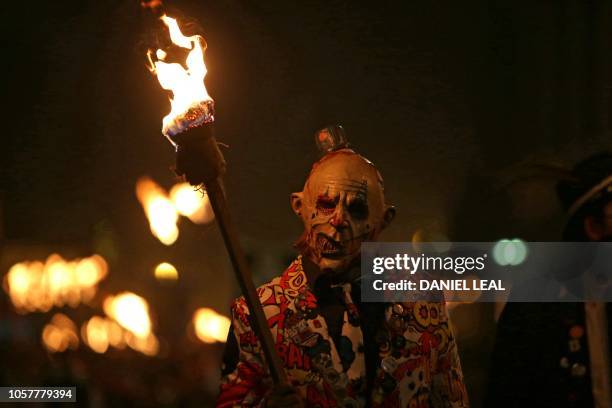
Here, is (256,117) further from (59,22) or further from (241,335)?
(241,335)

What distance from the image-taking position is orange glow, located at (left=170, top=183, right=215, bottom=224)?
3865 mm

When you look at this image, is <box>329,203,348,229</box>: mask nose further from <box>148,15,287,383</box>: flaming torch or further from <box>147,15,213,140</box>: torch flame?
<box>147,15,213,140</box>: torch flame

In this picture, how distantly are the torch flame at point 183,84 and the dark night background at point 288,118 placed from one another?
92cm

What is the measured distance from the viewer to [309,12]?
3818mm

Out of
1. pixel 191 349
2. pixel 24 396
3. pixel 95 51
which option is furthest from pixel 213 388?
pixel 95 51

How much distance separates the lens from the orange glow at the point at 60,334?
12.5 ft

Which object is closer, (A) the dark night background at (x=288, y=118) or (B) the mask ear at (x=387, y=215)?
(B) the mask ear at (x=387, y=215)

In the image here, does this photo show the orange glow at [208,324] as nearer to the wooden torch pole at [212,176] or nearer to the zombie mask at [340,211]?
the zombie mask at [340,211]

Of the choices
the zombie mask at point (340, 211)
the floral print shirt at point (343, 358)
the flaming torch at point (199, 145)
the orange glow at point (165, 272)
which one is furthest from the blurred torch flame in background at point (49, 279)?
the flaming torch at point (199, 145)

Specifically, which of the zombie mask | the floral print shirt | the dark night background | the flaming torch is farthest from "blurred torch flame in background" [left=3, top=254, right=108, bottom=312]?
the flaming torch

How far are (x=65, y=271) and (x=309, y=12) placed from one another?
1.19 meters

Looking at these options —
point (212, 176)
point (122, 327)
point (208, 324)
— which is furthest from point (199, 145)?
point (122, 327)

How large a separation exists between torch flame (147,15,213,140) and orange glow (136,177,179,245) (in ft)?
3.29

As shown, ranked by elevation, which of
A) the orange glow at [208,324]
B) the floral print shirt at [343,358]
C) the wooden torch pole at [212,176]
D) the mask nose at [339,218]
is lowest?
the floral print shirt at [343,358]
